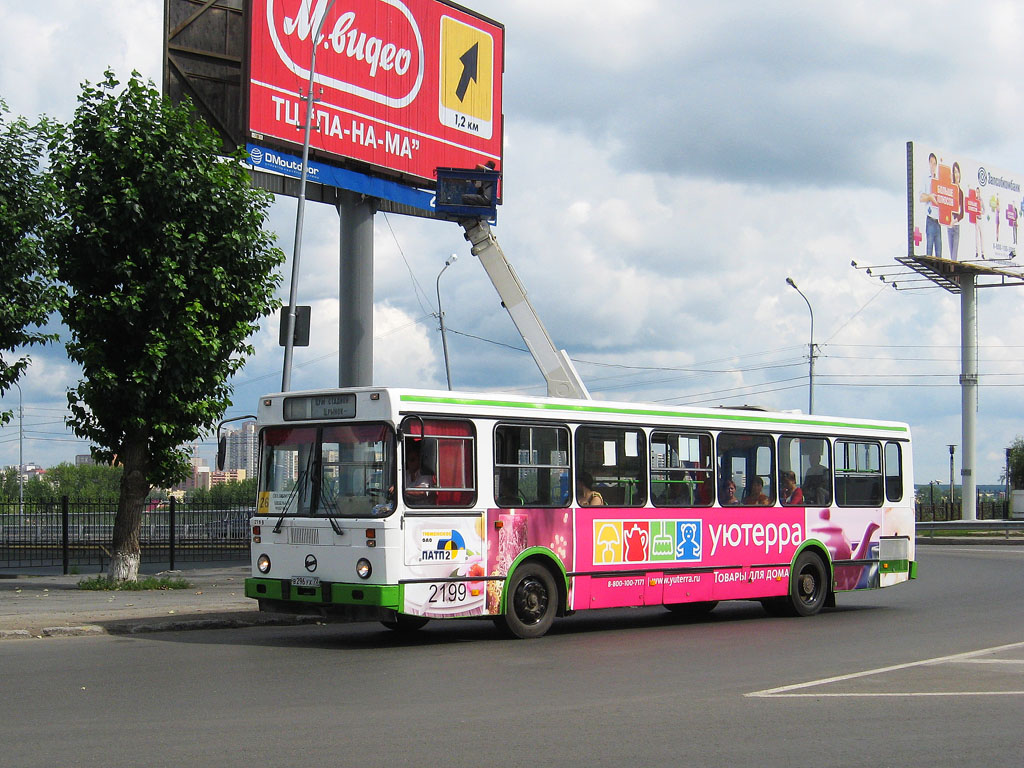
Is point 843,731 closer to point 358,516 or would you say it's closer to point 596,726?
point 596,726

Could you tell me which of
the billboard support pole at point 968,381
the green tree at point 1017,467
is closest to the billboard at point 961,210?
the billboard support pole at point 968,381

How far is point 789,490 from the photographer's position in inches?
702

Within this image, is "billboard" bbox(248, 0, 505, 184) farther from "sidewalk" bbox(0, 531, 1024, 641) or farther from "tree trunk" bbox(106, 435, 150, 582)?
"sidewalk" bbox(0, 531, 1024, 641)

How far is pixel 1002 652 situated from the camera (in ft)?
42.5

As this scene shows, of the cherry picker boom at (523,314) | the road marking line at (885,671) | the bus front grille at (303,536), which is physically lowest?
the road marking line at (885,671)

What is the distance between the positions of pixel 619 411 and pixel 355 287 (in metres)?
→ 14.2

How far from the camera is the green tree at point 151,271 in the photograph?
759 inches

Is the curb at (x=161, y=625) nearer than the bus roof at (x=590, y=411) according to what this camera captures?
No

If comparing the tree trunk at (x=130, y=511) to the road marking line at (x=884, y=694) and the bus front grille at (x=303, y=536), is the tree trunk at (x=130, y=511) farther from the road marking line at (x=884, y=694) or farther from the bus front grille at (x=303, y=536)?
the road marking line at (x=884, y=694)

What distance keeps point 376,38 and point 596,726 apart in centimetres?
2254

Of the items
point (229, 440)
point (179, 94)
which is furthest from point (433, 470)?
point (179, 94)

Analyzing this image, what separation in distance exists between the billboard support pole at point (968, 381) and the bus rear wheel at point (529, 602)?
53.5 meters

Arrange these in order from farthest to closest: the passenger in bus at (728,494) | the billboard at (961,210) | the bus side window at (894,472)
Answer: the billboard at (961,210) → the bus side window at (894,472) → the passenger in bus at (728,494)

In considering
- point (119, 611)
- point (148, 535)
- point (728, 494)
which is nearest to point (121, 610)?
point (119, 611)
